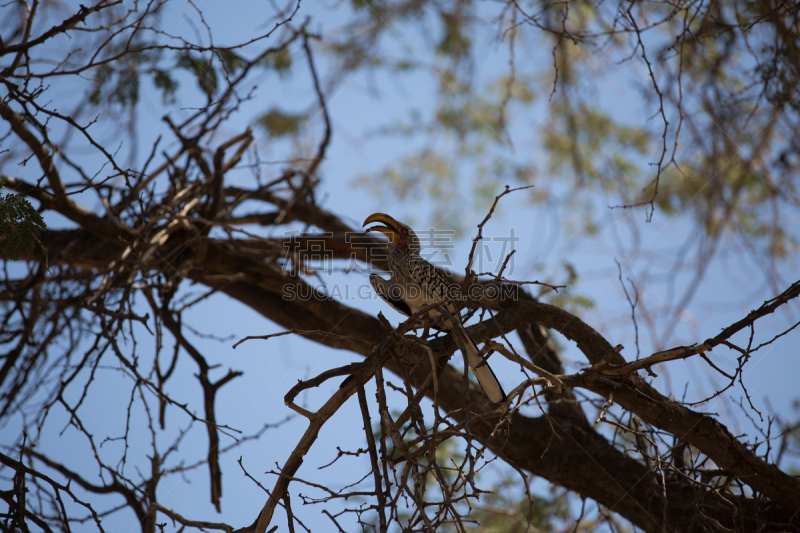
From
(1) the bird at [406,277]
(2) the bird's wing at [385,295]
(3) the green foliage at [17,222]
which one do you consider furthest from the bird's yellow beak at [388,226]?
(3) the green foliage at [17,222]

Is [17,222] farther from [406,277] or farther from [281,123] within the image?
[281,123]

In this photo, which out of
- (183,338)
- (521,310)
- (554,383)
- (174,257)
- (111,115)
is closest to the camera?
(554,383)

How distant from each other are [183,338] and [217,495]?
40.8 inches

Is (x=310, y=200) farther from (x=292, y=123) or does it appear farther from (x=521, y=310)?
(x=292, y=123)

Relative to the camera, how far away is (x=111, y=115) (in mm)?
4770

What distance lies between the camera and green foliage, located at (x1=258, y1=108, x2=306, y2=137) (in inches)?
312

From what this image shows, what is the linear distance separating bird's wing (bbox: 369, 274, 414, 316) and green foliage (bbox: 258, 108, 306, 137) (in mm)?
4284

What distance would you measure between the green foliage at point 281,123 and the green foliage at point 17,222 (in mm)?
5596

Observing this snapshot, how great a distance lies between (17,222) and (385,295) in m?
2.46

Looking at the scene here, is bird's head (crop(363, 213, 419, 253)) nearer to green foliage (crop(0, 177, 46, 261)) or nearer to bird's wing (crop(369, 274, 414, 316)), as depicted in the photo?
bird's wing (crop(369, 274, 414, 316))

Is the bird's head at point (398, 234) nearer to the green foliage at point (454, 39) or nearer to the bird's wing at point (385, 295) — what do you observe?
the bird's wing at point (385, 295)

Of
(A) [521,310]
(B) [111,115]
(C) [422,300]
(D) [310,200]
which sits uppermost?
(B) [111,115]

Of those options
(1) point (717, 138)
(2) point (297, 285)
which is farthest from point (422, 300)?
(1) point (717, 138)

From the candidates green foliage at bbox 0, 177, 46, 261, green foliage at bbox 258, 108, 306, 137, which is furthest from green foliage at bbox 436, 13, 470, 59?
green foliage at bbox 0, 177, 46, 261
